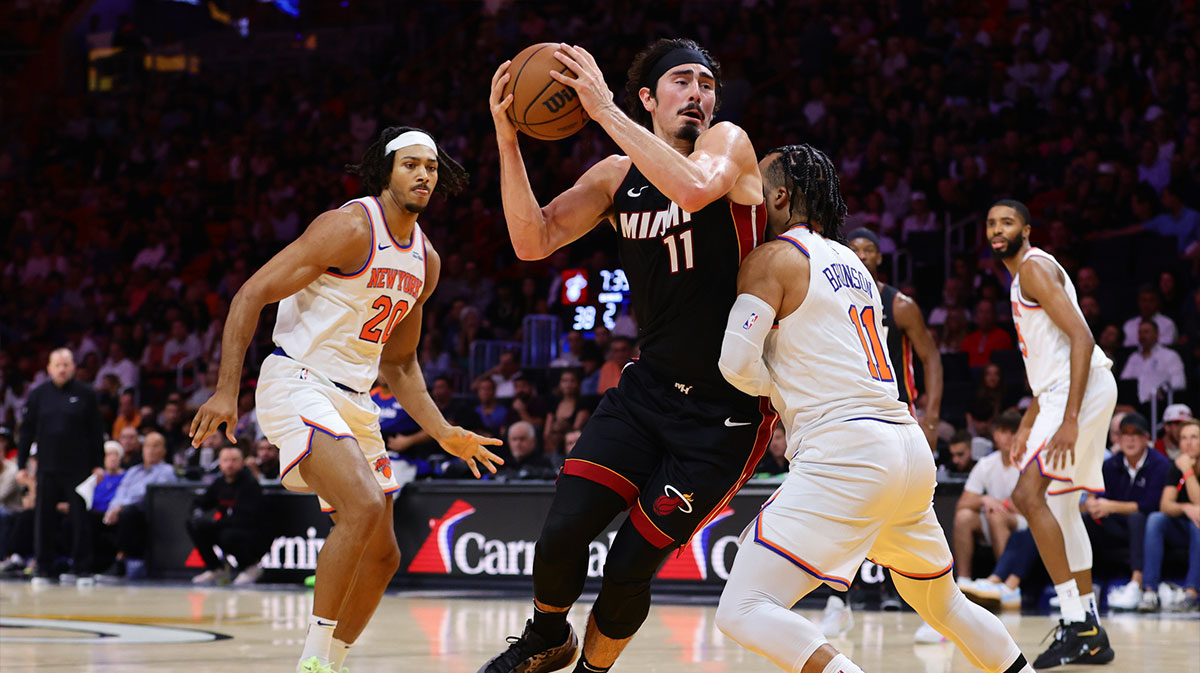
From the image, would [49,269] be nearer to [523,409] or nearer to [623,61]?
[623,61]

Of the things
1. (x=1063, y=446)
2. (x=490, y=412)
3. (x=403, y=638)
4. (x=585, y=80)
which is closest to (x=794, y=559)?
(x=585, y=80)

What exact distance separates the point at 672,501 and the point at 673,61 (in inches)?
55.3

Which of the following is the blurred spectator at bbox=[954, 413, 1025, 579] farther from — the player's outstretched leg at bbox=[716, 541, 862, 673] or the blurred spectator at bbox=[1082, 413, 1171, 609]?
the player's outstretched leg at bbox=[716, 541, 862, 673]

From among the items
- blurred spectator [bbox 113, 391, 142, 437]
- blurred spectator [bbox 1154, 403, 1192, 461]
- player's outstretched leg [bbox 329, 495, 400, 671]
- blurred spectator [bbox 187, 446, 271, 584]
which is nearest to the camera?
player's outstretched leg [bbox 329, 495, 400, 671]

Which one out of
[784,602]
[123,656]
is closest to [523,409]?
[123,656]

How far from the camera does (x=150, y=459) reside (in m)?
13.0

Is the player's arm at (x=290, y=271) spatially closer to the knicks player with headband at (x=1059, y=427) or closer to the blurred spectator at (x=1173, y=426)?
the knicks player with headband at (x=1059, y=427)

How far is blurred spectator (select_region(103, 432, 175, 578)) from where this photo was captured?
41.2ft

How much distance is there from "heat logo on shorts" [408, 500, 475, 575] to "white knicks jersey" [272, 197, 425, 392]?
5565 mm

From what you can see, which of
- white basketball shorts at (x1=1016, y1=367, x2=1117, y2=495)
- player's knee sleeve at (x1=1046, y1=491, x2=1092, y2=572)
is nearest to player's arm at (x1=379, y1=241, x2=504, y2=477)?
white basketball shorts at (x1=1016, y1=367, x2=1117, y2=495)

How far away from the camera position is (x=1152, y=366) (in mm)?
10836

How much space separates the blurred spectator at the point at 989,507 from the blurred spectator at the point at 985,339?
8.34 ft

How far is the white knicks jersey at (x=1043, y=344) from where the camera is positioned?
6.75 metres

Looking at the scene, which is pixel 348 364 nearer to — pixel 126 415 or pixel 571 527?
pixel 571 527
